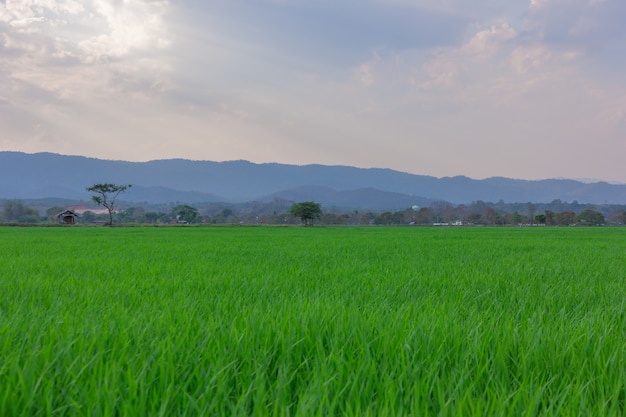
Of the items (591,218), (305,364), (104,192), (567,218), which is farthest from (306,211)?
(305,364)

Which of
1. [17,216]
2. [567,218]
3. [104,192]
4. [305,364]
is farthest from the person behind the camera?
[17,216]

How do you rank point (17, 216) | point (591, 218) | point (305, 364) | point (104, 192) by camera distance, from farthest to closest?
point (17, 216), point (591, 218), point (104, 192), point (305, 364)

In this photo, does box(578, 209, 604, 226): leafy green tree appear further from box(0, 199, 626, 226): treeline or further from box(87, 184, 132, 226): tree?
box(87, 184, 132, 226): tree

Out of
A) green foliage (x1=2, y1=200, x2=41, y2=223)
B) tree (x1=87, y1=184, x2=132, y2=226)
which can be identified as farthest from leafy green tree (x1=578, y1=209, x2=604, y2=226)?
green foliage (x1=2, y1=200, x2=41, y2=223)

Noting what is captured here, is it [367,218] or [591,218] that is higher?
[591,218]

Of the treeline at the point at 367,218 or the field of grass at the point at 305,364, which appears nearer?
the field of grass at the point at 305,364

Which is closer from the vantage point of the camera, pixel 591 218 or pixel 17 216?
pixel 591 218

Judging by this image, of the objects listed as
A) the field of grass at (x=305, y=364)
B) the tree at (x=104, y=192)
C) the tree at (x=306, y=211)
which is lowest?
the field of grass at (x=305, y=364)

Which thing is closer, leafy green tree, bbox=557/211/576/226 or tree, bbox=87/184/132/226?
tree, bbox=87/184/132/226

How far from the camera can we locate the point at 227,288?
13.6 feet

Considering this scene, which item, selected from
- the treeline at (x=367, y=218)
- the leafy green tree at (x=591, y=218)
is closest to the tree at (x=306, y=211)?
the treeline at (x=367, y=218)

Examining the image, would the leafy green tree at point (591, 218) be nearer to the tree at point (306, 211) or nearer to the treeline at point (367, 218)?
the treeline at point (367, 218)

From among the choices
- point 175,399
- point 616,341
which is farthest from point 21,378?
point 616,341

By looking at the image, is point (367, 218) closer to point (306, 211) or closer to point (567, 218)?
point (306, 211)
